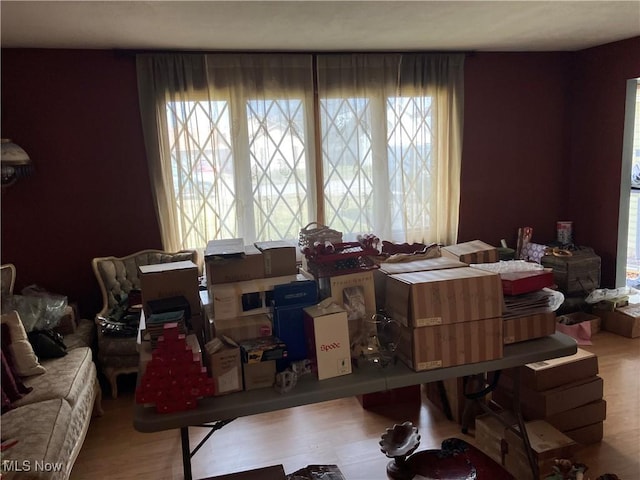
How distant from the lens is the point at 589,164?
4602 millimetres

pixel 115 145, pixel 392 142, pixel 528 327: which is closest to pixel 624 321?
pixel 392 142

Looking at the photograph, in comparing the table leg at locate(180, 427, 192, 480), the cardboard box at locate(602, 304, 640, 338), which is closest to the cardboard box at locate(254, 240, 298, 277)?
the table leg at locate(180, 427, 192, 480)

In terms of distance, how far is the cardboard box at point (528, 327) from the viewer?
1978 mm

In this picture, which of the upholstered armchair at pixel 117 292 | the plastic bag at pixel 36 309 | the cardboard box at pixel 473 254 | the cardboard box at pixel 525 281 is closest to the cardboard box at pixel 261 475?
the cardboard box at pixel 525 281

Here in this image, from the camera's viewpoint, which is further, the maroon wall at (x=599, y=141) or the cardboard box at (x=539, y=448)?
the maroon wall at (x=599, y=141)

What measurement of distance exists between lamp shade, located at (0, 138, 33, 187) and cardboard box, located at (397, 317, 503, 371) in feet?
9.26

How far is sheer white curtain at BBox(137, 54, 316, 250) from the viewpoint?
3.76 meters

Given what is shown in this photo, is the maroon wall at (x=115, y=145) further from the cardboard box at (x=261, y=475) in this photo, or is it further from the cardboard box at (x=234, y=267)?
the cardboard box at (x=261, y=475)

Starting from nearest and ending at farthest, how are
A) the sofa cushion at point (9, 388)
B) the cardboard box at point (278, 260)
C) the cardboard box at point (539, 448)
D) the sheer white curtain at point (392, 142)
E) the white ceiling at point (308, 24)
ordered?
the cardboard box at point (278, 260) → the cardboard box at point (539, 448) → the sofa cushion at point (9, 388) → the white ceiling at point (308, 24) → the sheer white curtain at point (392, 142)

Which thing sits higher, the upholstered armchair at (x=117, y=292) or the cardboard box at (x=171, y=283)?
the cardboard box at (x=171, y=283)

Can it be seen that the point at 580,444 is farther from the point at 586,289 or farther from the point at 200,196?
the point at 200,196

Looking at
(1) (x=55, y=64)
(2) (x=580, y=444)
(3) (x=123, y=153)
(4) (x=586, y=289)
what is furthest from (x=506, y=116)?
(1) (x=55, y=64)

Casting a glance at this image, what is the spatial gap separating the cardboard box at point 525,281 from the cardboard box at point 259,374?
38.0 inches

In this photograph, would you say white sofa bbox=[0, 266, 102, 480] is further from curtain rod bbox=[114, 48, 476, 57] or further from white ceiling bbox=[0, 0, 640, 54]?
curtain rod bbox=[114, 48, 476, 57]
